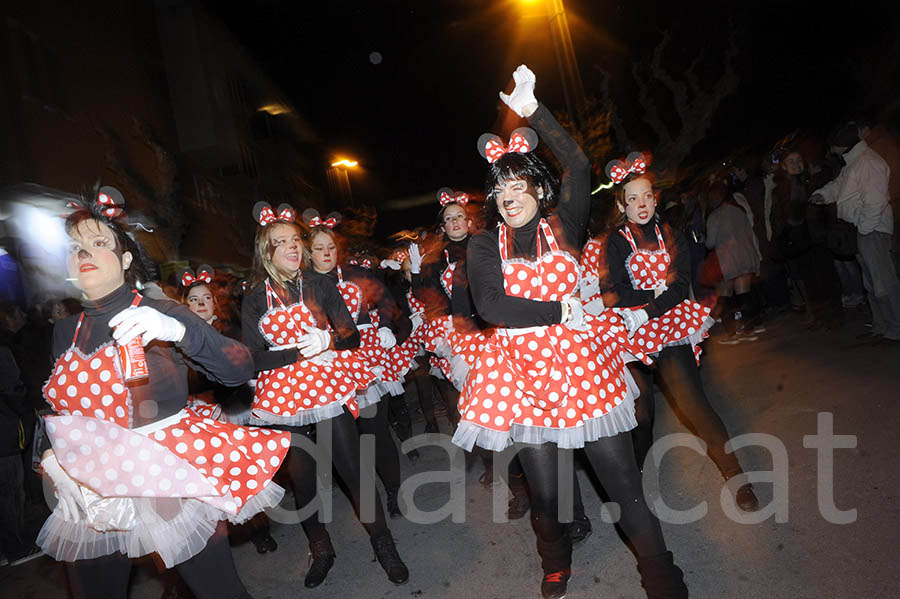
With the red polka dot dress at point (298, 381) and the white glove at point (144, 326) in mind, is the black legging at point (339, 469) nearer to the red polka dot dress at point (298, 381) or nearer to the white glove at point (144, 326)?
the red polka dot dress at point (298, 381)

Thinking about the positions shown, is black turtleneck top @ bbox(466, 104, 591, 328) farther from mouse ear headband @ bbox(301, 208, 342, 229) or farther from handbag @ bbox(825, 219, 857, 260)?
handbag @ bbox(825, 219, 857, 260)

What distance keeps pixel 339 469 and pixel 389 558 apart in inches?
24.5

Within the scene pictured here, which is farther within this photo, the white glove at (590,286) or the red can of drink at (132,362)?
the white glove at (590,286)

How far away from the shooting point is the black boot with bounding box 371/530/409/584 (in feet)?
11.3

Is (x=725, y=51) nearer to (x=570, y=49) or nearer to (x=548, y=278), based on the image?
(x=570, y=49)

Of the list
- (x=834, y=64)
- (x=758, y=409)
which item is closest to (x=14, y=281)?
(x=758, y=409)

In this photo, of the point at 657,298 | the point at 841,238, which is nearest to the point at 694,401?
the point at 657,298

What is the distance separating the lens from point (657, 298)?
3.46m

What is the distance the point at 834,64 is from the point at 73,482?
77.5 feet

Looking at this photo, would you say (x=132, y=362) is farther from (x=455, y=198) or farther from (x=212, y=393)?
(x=455, y=198)

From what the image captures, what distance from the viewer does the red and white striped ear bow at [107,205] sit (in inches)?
101

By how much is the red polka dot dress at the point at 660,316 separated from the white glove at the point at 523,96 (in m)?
1.40

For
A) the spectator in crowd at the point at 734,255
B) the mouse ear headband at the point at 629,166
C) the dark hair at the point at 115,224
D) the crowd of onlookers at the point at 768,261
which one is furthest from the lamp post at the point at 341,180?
the dark hair at the point at 115,224

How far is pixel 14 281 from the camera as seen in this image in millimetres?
9492
